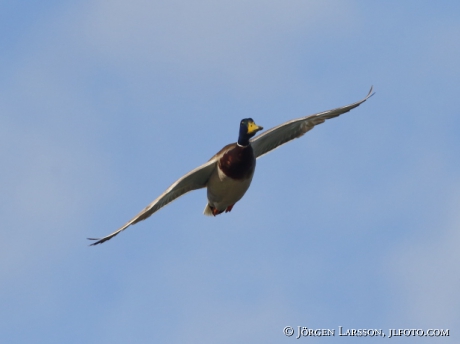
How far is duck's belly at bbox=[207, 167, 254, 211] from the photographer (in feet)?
56.4

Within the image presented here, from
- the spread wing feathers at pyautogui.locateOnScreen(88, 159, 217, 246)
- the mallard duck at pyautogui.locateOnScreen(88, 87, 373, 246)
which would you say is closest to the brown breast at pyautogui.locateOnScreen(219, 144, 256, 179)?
the mallard duck at pyautogui.locateOnScreen(88, 87, 373, 246)

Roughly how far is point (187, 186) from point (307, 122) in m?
2.88

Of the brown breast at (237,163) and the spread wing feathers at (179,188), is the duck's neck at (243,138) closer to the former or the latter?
the brown breast at (237,163)

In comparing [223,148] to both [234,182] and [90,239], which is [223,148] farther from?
[90,239]

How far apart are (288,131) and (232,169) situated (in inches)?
76.1

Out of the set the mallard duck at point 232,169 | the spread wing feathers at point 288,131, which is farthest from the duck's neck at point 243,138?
the spread wing feathers at point 288,131

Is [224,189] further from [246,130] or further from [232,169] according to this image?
[246,130]

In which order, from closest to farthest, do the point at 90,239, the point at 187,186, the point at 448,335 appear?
the point at 448,335, the point at 90,239, the point at 187,186

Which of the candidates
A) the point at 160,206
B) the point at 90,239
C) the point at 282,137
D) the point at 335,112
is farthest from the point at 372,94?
the point at 90,239

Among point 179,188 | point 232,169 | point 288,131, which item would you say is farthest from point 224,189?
point 288,131

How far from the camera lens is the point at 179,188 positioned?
17.7m

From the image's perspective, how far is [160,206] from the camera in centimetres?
1748

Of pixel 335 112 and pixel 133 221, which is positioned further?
pixel 335 112

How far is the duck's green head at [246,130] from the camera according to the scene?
55.2ft
